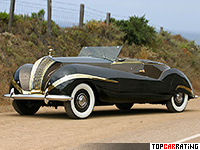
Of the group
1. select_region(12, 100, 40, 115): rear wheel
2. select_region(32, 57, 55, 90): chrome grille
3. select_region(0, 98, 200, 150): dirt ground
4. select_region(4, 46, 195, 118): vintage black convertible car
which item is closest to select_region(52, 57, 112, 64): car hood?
select_region(4, 46, 195, 118): vintage black convertible car

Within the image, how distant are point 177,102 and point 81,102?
3.49 m

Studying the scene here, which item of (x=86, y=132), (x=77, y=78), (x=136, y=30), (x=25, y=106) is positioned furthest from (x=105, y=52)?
(x=136, y=30)

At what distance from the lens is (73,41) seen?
21.6 metres

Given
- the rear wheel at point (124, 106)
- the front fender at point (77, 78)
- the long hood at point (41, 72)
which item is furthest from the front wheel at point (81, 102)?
the rear wheel at point (124, 106)

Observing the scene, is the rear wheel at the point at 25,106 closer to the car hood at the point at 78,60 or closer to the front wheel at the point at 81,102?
the car hood at the point at 78,60

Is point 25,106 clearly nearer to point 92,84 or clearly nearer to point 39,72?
point 39,72

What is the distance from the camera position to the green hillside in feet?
57.3

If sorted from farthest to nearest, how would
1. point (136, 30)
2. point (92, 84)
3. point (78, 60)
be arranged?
1. point (136, 30)
2. point (78, 60)
3. point (92, 84)

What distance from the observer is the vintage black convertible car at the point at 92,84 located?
29.9ft

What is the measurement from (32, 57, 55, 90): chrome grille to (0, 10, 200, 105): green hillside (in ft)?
12.2

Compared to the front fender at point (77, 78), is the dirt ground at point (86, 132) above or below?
below

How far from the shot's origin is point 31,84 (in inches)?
383

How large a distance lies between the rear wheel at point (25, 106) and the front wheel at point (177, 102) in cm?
377

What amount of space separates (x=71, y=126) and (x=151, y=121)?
205cm
